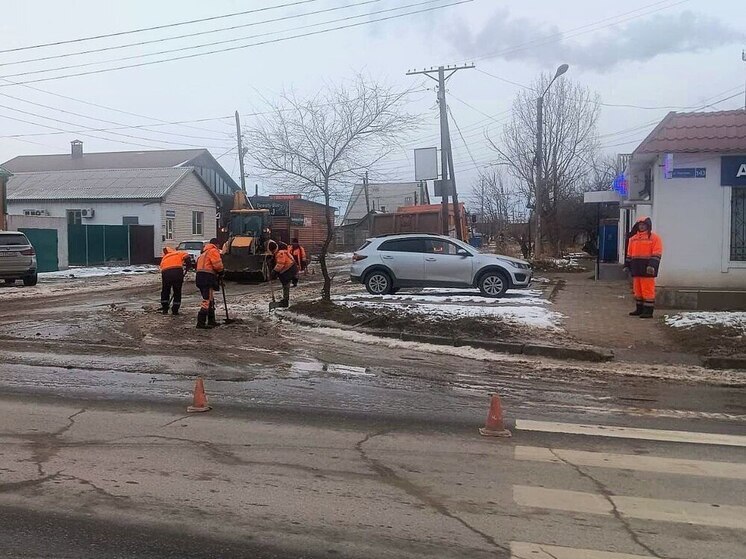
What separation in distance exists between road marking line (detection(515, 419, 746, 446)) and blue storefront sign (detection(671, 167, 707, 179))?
9290 mm

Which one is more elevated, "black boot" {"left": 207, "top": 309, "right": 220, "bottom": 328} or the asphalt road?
"black boot" {"left": 207, "top": 309, "right": 220, "bottom": 328}

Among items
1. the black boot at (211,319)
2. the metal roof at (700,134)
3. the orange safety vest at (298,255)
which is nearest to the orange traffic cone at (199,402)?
the black boot at (211,319)

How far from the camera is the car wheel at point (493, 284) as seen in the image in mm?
16438

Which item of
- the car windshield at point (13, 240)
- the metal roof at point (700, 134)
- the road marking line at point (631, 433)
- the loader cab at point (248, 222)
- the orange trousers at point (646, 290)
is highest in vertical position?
the metal roof at point (700, 134)

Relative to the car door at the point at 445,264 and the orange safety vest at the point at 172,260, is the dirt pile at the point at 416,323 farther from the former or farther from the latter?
the car door at the point at 445,264

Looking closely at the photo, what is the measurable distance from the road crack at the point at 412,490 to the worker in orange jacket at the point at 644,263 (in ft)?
27.6

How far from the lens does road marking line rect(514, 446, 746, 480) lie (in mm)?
5121

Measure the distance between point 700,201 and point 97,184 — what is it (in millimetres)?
34135

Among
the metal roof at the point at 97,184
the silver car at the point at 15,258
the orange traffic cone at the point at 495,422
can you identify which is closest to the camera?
the orange traffic cone at the point at 495,422

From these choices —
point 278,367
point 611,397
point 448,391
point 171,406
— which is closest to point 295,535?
point 171,406

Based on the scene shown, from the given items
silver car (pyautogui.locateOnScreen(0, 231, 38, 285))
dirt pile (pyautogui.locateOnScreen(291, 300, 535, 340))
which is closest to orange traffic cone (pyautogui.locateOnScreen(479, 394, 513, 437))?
dirt pile (pyautogui.locateOnScreen(291, 300, 535, 340))

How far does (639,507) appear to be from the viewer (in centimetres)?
441

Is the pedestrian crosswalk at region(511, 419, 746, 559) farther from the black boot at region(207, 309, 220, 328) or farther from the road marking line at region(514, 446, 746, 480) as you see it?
the black boot at region(207, 309, 220, 328)

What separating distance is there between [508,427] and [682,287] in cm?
957
